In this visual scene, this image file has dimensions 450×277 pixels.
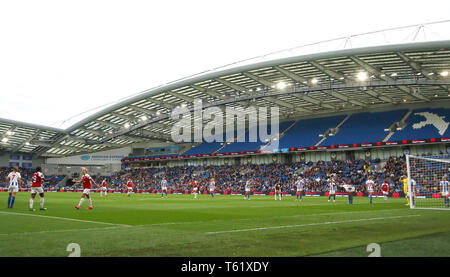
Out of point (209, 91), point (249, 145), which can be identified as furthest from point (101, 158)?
point (209, 91)

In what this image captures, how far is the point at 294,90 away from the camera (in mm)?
41812

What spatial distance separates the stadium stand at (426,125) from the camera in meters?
44.6

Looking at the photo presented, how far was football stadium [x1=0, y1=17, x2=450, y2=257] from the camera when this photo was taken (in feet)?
26.1

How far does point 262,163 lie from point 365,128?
1767 centimetres

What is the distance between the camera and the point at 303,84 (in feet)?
139

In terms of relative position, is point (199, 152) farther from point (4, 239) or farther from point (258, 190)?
point (4, 239)

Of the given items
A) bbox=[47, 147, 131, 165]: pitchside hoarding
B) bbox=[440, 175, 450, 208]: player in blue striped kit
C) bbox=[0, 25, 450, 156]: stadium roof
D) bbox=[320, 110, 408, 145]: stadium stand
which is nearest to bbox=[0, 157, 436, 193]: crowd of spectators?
bbox=[320, 110, 408, 145]: stadium stand

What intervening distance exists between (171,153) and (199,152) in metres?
10.4

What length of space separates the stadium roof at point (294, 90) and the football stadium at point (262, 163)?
19 centimetres

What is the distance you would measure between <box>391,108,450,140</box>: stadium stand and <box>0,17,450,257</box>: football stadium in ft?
0.81

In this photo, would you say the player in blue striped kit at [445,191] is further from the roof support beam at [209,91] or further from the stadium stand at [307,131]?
the stadium stand at [307,131]

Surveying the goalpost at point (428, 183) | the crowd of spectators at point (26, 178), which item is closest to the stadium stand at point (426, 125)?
the goalpost at point (428, 183)

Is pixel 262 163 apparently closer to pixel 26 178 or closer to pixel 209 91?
pixel 209 91

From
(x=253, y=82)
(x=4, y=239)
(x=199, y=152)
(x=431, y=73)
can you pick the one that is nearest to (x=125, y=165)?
(x=199, y=152)
